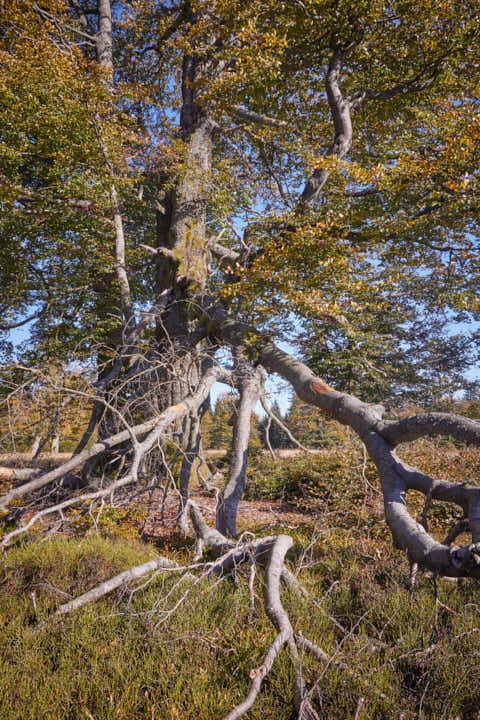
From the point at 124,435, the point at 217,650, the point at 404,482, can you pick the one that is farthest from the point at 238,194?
the point at 217,650

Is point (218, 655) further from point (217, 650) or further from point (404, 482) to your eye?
point (404, 482)

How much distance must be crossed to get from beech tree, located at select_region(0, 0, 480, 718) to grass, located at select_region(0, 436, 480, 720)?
122 cm

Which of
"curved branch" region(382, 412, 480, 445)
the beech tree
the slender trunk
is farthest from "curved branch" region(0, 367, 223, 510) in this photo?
"curved branch" region(382, 412, 480, 445)

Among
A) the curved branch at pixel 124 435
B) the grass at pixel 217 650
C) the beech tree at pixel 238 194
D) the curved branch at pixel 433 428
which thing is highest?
the beech tree at pixel 238 194

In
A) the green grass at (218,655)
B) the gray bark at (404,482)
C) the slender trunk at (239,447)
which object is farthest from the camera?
the slender trunk at (239,447)

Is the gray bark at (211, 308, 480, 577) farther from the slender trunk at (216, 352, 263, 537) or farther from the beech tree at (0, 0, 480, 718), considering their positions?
the slender trunk at (216, 352, 263, 537)

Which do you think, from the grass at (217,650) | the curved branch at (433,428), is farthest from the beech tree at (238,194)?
the grass at (217,650)

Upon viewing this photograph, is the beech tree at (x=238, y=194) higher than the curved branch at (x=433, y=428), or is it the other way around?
the beech tree at (x=238, y=194)

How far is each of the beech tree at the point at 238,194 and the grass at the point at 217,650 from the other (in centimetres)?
122

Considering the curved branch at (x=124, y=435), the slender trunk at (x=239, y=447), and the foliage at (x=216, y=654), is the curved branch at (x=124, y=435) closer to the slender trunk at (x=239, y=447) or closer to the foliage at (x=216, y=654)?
the slender trunk at (x=239, y=447)

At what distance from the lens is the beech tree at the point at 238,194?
19.9 feet

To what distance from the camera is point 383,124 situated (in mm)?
8703

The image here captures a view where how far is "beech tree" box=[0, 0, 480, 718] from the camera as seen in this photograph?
6.06m

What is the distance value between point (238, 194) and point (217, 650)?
367 inches
